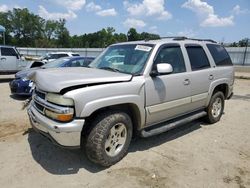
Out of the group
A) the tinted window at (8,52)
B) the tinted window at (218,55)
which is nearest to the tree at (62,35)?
the tinted window at (8,52)

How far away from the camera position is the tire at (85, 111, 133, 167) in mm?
3531

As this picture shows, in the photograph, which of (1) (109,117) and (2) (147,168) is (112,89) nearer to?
(1) (109,117)

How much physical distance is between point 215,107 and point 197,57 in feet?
5.16

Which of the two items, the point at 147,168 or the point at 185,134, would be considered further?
the point at 185,134

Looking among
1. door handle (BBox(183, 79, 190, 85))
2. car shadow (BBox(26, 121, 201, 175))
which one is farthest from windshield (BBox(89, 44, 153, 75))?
car shadow (BBox(26, 121, 201, 175))

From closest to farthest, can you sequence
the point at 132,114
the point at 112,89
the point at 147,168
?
the point at 112,89, the point at 147,168, the point at 132,114

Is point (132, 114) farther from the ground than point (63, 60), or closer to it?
closer to it

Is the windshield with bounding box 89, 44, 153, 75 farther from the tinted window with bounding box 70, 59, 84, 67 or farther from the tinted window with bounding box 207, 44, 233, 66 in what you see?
the tinted window with bounding box 70, 59, 84, 67

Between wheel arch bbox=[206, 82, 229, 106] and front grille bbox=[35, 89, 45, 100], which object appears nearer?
front grille bbox=[35, 89, 45, 100]

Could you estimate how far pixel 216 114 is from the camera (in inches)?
244

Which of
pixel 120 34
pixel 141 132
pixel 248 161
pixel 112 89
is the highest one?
pixel 120 34

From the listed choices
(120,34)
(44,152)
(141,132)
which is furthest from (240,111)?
(120,34)

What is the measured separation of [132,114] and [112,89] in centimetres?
72

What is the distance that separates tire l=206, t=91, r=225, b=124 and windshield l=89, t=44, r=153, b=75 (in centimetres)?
239
